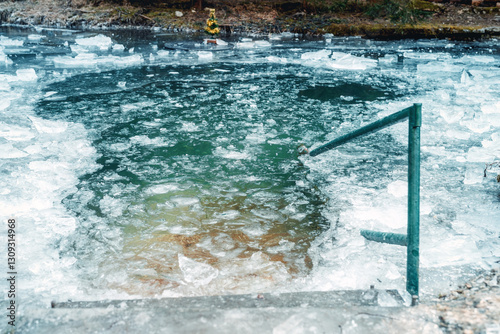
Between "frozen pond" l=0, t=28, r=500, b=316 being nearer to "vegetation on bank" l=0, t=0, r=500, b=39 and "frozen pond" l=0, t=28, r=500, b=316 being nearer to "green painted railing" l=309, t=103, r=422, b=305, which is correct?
"green painted railing" l=309, t=103, r=422, b=305

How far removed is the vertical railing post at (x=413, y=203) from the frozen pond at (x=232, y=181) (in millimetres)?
341

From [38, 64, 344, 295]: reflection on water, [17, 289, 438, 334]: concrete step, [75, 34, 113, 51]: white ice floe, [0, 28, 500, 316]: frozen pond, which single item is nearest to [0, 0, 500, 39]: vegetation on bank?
[75, 34, 113, 51]: white ice floe

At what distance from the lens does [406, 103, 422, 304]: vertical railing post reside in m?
2.11

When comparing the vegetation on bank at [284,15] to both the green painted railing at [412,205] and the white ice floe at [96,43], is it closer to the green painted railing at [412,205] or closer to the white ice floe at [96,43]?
the white ice floe at [96,43]

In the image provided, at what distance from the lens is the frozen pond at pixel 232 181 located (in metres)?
2.80

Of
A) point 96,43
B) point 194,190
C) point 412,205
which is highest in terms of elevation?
point 96,43

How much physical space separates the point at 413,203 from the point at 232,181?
230 cm

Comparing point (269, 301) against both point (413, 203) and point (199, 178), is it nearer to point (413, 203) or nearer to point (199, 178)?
point (413, 203)

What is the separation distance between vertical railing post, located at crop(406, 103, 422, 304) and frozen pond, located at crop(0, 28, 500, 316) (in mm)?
341

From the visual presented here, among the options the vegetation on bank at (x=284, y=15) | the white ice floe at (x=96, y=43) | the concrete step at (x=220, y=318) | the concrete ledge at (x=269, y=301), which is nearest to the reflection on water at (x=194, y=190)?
the concrete ledge at (x=269, y=301)

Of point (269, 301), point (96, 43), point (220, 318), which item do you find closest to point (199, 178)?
point (269, 301)

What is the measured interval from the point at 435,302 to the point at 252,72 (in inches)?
292

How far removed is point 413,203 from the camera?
2.17m

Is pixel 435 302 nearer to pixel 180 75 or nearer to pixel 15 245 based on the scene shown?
pixel 15 245
